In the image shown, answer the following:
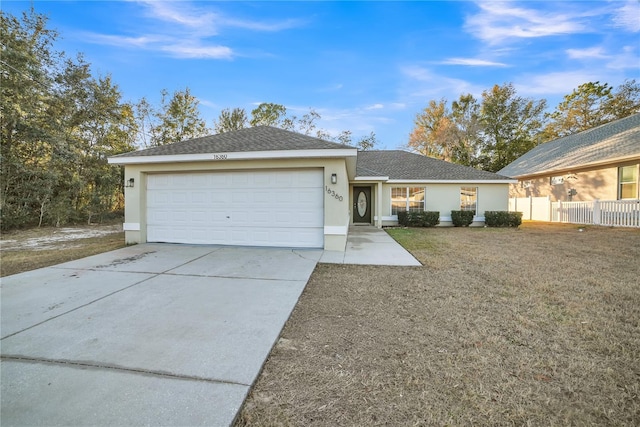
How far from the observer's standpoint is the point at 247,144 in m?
7.91

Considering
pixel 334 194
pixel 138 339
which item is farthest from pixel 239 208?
pixel 138 339

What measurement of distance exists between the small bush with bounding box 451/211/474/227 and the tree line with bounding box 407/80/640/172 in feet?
58.0

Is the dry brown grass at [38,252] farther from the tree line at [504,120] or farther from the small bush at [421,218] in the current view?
the tree line at [504,120]

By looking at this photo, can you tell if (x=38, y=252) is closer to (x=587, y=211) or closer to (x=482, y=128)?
(x=587, y=211)

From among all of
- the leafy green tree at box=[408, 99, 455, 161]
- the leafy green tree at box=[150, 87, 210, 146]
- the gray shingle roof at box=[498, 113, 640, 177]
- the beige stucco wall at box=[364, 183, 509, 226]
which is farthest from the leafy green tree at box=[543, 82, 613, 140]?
the leafy green tree at box=[150, 87, 210, 146]

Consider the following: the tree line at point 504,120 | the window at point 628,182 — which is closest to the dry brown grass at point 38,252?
the window at point 628,182

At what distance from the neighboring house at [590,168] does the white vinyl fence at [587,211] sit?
0.77m

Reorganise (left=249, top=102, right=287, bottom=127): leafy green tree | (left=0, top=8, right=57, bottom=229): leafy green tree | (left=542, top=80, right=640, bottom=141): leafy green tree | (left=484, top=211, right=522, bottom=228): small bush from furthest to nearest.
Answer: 1. (left=249, top=102, right=287, bottom=127): leafy green tree
2. (left=542, top=80, right=640, bottom=141): leafy green tree
3. (left=484, top=211, right=522, bottom=228): small bush
4. (left=0, top=8, right=57, bottom=229): leafy green tree

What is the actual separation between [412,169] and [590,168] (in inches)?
353

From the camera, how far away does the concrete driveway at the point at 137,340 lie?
1859 mm

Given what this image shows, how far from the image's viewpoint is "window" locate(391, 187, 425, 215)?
571 inches

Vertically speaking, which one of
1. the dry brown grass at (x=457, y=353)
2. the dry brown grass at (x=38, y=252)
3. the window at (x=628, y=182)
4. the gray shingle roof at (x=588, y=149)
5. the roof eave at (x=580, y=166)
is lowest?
the dry brown grass at (x=457, y=353)

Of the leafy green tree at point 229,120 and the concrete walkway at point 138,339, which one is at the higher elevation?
the leafy green tree at point 229,120

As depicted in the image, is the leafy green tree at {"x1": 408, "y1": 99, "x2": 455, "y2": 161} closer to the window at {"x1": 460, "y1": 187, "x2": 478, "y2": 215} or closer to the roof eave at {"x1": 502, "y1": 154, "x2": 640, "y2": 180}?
the roof eave at {"x1": 502, "y1": 154, "x2": 640, "y2": 180}
